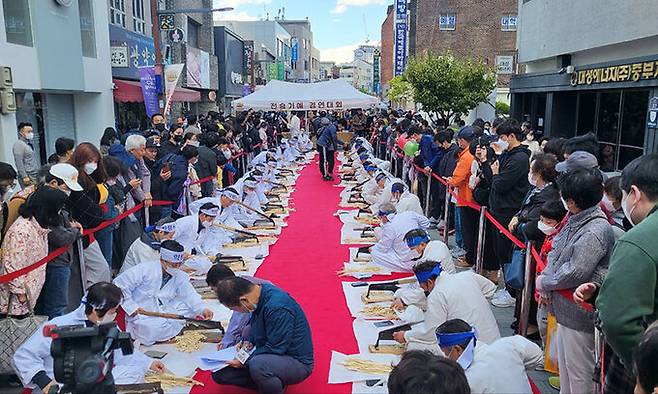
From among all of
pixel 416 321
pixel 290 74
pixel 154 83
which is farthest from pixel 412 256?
pixel 290 74

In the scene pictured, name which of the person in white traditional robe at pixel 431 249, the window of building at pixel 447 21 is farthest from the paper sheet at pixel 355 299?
the window of building at pixel 447 21

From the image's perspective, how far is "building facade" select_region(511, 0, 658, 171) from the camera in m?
10.7

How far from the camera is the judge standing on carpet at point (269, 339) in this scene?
156 inches

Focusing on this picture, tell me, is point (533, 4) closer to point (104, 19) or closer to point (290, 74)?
point (104, 19)

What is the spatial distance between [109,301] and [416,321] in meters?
2.64

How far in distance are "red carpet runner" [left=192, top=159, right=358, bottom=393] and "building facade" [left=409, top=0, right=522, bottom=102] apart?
24.4 meters

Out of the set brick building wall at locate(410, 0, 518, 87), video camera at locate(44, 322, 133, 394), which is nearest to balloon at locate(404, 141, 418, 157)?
video camera at locate(44, 322, 133, 394)

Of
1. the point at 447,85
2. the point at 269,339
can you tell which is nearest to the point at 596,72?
the point at 447,85

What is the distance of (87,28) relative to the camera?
1427 cm

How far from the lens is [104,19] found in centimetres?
1492

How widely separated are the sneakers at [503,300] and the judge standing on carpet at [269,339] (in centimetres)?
266

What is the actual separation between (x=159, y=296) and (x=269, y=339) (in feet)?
5.46

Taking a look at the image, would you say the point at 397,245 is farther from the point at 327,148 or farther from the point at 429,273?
the point at 327,148

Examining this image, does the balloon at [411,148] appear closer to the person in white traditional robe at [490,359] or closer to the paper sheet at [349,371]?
the paper sheet at [349,371]
